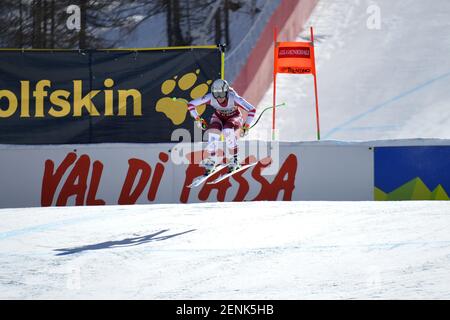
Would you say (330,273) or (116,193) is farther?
(116,193)

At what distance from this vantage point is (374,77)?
19250 mm

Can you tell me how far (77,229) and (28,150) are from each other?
3429 millimetres

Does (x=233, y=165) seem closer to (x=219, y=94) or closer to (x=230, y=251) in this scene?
(x=219, y=94)

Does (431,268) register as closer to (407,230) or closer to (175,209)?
(407,230)

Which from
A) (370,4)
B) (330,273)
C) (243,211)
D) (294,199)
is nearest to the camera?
(330,273)

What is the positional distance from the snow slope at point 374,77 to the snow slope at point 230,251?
6195 mm

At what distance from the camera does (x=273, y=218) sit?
10516 millimetres

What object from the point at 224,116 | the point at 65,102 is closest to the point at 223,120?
the point at 224,116

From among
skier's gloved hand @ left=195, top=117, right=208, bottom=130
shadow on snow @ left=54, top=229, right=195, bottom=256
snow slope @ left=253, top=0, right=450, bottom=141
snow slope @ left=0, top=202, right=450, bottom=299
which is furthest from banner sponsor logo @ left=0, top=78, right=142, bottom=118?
snow slope @ left=253, top=0, right=450, bottom=141

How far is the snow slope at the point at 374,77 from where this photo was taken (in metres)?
17.7

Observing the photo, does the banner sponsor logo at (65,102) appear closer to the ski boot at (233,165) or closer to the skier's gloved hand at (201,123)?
the skier's gloved hand at (201,123)

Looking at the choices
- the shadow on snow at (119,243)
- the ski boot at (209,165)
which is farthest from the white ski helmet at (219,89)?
the shadow on snow at (119,243)

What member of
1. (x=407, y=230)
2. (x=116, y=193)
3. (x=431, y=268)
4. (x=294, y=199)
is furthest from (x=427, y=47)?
(x=431, y=268)

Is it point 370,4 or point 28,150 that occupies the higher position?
point 370,4
